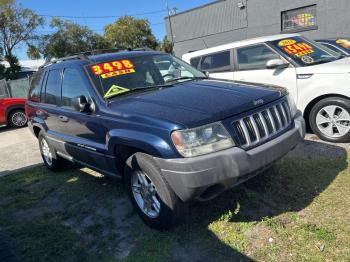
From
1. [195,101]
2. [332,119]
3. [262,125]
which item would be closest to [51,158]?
[195,101]

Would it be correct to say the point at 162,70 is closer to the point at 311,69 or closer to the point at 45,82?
the point at 45,82

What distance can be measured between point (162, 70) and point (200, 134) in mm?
1784

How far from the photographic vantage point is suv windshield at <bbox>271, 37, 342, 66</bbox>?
19.6 ft

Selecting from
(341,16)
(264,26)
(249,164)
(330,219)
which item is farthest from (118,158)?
(264,26)

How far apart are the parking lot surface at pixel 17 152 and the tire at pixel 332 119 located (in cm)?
519

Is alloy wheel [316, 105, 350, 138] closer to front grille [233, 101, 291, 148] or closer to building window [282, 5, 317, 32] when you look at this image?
front grille [233, 101, 291, 148]

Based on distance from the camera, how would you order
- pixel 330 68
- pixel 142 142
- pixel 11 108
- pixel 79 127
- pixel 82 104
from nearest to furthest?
pixel 142 142
pixel 82 104
pixel 79 127
pixel 330 68
pixel 11 108

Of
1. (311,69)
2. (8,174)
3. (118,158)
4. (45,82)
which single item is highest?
(45,82)

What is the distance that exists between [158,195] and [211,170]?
0.64m

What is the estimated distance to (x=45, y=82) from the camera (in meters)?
5.57

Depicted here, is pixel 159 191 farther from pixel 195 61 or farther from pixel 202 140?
pixel 195 61

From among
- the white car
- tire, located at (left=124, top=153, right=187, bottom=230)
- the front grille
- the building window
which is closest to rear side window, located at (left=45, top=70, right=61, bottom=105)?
tire, located at (left=124, top=153, right=187, bottom=230)

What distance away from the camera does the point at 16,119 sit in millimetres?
12922

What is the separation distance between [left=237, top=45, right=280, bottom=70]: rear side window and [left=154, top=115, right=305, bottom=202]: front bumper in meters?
3.50
